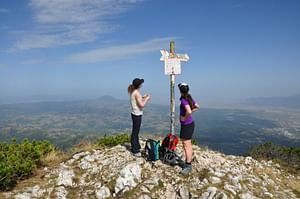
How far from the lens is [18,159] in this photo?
356 inches

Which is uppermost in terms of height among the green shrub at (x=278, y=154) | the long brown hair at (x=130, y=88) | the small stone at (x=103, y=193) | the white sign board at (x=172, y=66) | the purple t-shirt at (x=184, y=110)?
the white sign board at (x=172, y=66)

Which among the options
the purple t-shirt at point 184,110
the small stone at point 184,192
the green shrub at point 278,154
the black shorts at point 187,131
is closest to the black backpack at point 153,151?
the black shorts at point 187,131

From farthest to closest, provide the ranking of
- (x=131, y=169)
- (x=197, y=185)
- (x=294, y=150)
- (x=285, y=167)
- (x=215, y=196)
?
(x=294, y=150), (x=285, y=167), (x=131, y=169), (x=197, y=185), (x=215, y=196)

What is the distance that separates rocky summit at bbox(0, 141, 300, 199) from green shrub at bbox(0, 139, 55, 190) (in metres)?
0.31

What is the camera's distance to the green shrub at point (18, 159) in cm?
807

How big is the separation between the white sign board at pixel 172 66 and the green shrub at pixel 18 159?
547cm

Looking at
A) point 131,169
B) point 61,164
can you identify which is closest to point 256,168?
point 131,169

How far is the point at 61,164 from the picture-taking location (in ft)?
32.8

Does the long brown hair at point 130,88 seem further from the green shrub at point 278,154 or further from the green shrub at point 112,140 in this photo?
the green shrub at point 278,154

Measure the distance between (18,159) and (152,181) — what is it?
439cm

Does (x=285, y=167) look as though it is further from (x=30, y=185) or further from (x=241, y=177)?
(x=30, y=185)

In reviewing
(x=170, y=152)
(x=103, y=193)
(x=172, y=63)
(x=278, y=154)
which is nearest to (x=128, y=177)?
(x=103, y=193)

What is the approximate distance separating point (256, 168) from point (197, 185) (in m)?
2.80

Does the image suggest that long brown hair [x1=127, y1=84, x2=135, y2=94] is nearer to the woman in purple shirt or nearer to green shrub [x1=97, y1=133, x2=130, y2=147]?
the woman in purple shirt
